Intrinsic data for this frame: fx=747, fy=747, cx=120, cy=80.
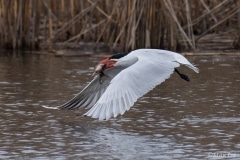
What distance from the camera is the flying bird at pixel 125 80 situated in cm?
542

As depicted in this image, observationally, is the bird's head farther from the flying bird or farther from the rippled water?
the rippled water

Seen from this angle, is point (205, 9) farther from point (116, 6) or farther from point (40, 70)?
point (40, 70)

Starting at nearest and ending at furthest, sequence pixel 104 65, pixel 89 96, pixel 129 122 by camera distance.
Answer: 1. pixel 129 122
2. pixel 104 65
3. pixel 89 96

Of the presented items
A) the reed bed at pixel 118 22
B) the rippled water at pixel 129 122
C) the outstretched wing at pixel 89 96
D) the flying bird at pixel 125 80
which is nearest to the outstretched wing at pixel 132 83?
the flying bird at pixel 125 80

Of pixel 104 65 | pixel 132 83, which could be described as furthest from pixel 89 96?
pixel 132 83

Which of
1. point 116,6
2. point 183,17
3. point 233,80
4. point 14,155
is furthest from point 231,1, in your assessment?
point 14,155

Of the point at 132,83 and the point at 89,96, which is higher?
the point at 132,83

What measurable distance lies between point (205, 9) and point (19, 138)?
21.5ft

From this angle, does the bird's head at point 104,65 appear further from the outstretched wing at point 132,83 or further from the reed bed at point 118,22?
the reed bed at point 118,22

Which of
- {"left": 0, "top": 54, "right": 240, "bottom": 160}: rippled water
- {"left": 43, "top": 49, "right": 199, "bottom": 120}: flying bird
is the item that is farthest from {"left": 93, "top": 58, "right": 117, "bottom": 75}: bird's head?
{"left": 0, "top": 54, "right": 240, "bottom": 160}: rippled water

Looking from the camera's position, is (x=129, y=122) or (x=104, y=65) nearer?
(x=129, y=122)

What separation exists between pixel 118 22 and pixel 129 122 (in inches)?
173

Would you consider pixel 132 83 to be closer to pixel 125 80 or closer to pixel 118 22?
pixel 125 80

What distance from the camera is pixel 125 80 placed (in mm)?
5566
